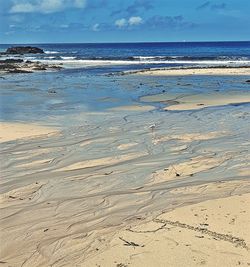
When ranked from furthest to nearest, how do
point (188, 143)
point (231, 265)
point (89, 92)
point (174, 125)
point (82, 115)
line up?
point (89, 92) < point (82, 115) < point (174, 125) < point (188, 143) < point (231, 265)

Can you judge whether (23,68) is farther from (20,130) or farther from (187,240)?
(187,240)

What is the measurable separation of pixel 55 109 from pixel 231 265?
33.8 ft

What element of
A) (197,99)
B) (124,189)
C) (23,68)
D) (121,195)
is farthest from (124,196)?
(23,68)

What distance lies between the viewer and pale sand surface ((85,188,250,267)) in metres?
4.11

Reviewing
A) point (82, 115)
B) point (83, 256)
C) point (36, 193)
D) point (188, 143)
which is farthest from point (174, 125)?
point (83, 256)

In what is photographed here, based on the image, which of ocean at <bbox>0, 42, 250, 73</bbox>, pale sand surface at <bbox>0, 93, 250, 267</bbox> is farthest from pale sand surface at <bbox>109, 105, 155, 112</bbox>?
ocean at <bbox>0, 42, 250, 73</bbox>

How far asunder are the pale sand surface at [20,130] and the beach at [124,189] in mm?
21

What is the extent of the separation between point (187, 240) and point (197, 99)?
1233cm

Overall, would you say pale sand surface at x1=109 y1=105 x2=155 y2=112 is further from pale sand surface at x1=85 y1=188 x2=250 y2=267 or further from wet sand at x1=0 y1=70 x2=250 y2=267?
pale sand surface at x1=85 y1=188 x2=250 y2=267

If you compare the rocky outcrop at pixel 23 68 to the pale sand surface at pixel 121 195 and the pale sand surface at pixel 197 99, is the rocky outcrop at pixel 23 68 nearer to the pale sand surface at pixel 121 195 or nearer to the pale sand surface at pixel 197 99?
the pale sand surface at pixel 197 99

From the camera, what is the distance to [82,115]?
12.5 metres

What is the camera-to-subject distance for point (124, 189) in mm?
6250

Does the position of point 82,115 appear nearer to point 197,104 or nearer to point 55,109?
point 55,109

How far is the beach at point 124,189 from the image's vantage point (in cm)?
436
